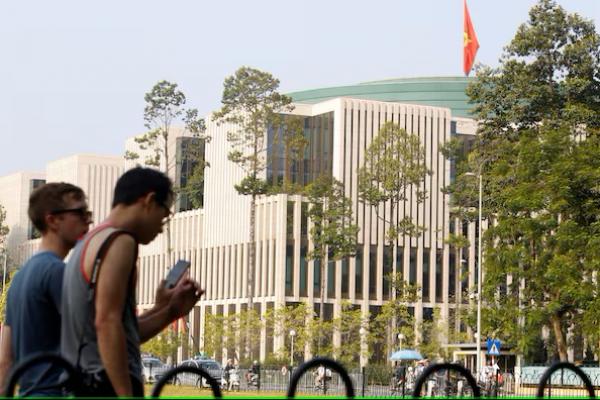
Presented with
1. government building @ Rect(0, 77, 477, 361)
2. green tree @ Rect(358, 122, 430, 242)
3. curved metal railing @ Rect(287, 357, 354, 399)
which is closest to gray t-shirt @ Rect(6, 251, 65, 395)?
curved metal railing @ Rect(287, 357, 354, 399)

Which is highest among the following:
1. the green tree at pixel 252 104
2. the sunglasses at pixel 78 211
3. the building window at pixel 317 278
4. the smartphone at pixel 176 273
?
the green tree at pixel 252 104

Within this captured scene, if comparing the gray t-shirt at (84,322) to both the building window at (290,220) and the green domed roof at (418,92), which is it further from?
the green domed roof at (418,92)

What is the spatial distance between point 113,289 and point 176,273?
2.02 feet

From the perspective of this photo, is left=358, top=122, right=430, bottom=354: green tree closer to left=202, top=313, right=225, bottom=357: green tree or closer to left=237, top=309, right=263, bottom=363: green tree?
left=237, top=309, right=263, bottom=363: green tree

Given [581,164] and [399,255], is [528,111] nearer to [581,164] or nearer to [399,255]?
[581,164]

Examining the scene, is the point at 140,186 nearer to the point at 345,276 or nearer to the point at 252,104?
the point at 252,104

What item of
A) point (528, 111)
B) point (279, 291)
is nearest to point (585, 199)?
point (528, 111)

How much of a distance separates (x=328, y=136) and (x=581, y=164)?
1895 inches

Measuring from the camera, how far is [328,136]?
9619cm

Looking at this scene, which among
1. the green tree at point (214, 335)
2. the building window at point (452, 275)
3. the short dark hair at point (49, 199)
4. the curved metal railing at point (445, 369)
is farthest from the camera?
the building window at point (452, 275)

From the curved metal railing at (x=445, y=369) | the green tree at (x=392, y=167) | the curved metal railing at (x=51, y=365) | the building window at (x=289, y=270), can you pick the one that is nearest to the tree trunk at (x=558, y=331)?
the green tree at (x=392, y=167)

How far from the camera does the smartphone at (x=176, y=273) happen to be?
585 cm

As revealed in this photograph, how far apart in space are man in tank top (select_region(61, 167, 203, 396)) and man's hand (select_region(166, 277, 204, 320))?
0.26 metres

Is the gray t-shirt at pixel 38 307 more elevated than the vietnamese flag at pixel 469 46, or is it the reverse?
the vietnamese flag at pixel 469 46
